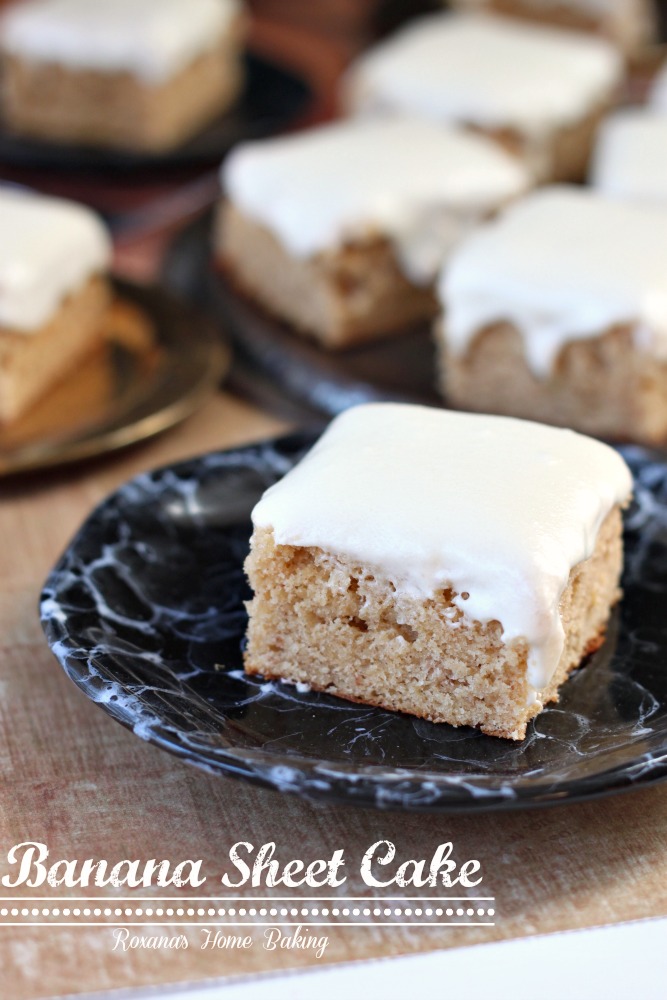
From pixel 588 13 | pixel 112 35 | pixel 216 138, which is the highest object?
pixel 588 13

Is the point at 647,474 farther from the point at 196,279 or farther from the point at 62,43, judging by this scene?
the point at 62,43

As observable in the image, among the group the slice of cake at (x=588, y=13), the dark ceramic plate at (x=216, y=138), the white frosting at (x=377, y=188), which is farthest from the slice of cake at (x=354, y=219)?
the slice of cake at (x=588, y=13)

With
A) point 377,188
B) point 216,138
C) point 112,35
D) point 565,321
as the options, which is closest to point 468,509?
point 565,321

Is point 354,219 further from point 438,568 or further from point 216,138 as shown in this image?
point 438,568

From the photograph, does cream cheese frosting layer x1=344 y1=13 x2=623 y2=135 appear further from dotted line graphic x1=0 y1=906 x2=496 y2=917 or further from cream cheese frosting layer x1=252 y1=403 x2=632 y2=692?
dotted line graphic x1=0 y1=906 x2=496 y2=917

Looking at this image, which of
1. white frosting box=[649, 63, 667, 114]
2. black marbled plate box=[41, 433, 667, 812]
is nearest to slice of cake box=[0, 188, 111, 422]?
black marbled plate box=[41, 433, 667, 812]

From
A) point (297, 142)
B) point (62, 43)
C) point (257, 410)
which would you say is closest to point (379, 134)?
point (297, 142)

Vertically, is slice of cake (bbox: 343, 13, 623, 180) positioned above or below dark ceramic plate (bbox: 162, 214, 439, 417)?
above
